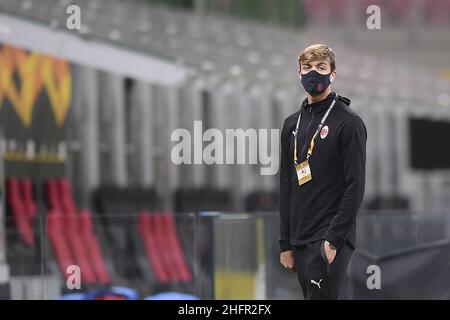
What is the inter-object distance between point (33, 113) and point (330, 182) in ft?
21.6

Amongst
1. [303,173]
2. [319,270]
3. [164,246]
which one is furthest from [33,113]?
[319,270]

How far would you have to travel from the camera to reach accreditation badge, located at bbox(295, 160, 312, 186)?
446 centimetres

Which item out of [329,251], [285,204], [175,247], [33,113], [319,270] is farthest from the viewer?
[33,113]

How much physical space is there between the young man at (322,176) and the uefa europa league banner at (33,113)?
17.3ft

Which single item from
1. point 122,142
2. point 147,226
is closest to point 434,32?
point 122,142

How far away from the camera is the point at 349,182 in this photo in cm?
434

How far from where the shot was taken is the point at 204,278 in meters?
6.60

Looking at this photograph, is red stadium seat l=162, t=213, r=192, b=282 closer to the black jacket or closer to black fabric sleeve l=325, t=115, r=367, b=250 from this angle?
the black jacket

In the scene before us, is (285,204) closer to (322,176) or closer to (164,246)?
(322,176)

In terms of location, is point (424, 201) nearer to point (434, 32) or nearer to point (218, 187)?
point (434, 32)

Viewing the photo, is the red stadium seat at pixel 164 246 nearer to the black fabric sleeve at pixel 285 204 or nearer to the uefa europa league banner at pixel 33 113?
the black fabric sleeve at pixel 285 204

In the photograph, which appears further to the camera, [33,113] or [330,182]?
[33,113]

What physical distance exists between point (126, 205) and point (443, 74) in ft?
14.7

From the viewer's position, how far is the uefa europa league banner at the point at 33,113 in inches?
396
